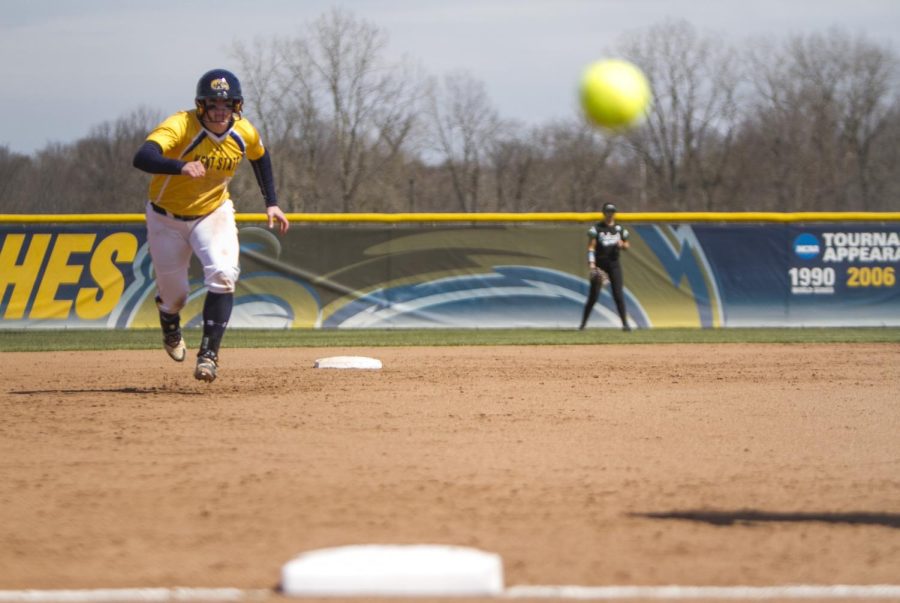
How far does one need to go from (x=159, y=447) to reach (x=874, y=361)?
7.61 metres

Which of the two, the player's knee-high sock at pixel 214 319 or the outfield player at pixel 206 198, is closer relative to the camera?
the outfield player at pixel 206 198

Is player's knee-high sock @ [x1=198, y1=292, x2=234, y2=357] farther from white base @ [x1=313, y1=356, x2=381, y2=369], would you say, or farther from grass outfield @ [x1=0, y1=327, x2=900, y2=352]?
grass outfield @ [x1=0, y1=327, x2=900, y2=352]

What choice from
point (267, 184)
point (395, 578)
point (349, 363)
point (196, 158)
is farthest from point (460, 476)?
point (349, 363)

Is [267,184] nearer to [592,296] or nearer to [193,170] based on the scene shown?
[193,170]

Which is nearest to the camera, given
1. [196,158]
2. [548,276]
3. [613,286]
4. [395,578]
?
[395,578]

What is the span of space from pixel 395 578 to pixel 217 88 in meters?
5.07

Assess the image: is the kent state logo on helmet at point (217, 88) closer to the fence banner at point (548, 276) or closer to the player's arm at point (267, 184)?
the player's arm at point (267, 184)

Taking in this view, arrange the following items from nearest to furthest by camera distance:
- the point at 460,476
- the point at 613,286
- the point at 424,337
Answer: the point at 460,476, the point at 424,337, the point at 613,286

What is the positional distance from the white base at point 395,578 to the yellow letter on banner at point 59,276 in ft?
47.6

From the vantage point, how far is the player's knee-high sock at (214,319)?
7895 millimetres

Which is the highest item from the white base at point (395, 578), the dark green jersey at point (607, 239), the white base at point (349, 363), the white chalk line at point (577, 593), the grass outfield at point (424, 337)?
the dark green jersey at point (607, 239)

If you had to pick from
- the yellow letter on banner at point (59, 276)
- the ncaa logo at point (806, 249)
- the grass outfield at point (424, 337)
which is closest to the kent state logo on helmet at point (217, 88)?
the grass outfield at point (424, 337)

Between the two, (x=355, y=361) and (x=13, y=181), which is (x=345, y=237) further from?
(x=13, y=181)

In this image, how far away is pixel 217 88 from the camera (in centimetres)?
751
